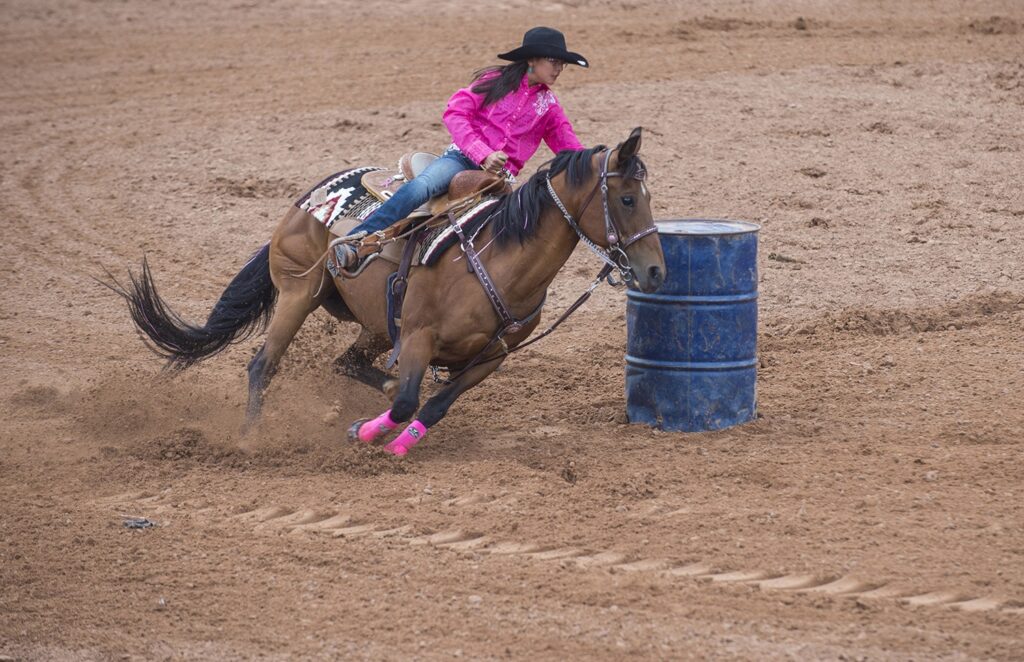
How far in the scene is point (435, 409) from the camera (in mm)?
6922

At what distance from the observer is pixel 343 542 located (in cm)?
577

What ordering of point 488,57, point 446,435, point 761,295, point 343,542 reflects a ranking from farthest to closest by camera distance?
point 488,57 < point 761,295 < point 446,435 < point 343,542

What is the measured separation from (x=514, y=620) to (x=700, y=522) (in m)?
1.22

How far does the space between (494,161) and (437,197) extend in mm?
423

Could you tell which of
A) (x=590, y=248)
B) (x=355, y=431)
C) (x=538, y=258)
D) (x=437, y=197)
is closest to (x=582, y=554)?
(x=590, y=248)

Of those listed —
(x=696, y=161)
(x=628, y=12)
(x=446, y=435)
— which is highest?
(x=628, y=12)

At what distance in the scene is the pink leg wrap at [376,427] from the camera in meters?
6.88

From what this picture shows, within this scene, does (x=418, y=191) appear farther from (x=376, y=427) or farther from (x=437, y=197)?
(x=376, y=427)

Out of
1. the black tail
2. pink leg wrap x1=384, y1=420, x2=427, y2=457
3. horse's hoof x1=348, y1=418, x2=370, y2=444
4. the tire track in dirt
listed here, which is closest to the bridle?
the tire track in dirt

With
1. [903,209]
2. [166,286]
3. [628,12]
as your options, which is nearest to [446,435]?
[166,286]

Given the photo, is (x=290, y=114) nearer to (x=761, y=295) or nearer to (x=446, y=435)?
(x=761, y=295)

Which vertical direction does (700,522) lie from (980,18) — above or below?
below

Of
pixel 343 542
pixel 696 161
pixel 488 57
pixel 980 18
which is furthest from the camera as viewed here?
pixel 980 18

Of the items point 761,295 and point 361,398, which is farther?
point 761,295
